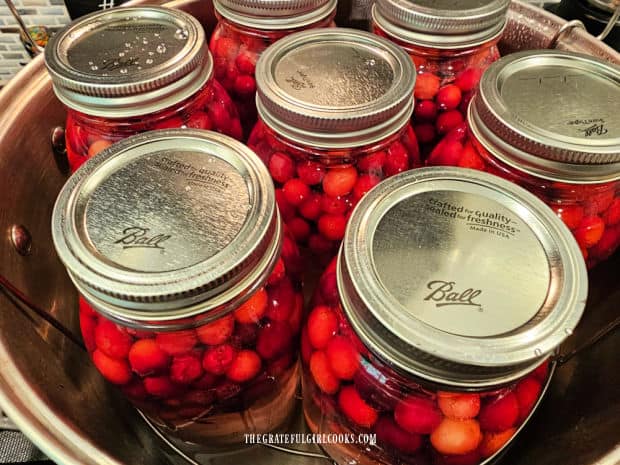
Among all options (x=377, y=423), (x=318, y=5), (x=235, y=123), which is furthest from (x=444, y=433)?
(x=318, y=5)

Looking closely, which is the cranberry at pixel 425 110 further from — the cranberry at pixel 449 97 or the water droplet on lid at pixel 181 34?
the water droplet on lid at pixel 181 34

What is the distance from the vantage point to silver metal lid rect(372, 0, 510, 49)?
0.73 metres

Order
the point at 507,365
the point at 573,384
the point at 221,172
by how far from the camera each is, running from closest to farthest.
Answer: the point at 507,365, the point at 221,172, the point at 573,384

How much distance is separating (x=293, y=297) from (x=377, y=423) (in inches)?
7.1

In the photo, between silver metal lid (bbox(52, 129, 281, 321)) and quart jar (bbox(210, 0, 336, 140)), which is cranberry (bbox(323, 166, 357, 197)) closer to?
silver metal lid (bbox(52, 129, 281, 321))

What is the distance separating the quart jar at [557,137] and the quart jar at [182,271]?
0.96 feet

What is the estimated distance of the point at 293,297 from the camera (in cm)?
60

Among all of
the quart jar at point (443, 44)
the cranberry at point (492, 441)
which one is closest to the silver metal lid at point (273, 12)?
the quart jar at point (443, 44)

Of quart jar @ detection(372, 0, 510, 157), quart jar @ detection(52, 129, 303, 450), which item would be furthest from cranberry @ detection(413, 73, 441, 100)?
quart jar @ detection(52, 129, 303, 450)

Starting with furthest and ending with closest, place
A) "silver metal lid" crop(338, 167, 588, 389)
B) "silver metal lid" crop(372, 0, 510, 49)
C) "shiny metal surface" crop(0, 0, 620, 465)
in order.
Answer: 1. "silver metal lid" crop(372, 0, 510, 49)
2. "shiny metal surface" crop(0, 0, 620, 465)
3. "silver metal lid" crop(338, 167, 588, 389)

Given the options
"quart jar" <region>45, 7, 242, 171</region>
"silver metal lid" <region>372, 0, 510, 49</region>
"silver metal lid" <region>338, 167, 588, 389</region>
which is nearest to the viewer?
"silver metal lid" <region>338, 167, 588, 389</region>

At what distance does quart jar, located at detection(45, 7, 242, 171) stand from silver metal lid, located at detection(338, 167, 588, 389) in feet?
1.04

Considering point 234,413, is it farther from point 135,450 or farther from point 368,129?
point 368,129

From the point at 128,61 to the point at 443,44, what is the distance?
18.3 inches
